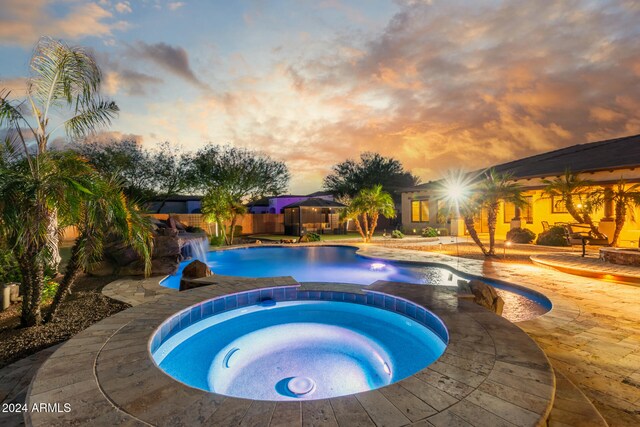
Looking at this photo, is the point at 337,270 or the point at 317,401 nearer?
the point at 317,401

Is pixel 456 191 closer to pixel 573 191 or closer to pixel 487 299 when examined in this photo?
pixel 573 191

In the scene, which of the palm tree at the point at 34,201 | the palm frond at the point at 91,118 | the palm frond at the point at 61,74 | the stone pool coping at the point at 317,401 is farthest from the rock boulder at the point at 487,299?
the palm frond at the point at 61,74

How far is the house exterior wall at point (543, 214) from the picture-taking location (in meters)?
12.8

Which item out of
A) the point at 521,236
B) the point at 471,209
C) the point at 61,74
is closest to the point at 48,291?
the point at 61,74

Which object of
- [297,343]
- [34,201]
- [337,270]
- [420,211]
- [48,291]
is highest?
[420,211]

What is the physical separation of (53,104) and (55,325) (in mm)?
3515

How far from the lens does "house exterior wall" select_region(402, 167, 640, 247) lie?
12814 mm

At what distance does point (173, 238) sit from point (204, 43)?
725 cm

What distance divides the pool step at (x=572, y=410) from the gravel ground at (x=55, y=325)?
563 cm

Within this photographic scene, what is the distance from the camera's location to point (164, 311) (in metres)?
4.59

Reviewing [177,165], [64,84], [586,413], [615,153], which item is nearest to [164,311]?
[64,84]

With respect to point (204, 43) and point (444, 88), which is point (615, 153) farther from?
point (204, 43)

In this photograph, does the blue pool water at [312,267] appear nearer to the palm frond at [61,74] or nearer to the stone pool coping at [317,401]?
the palm frond at [61,74]

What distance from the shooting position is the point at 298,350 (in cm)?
446
